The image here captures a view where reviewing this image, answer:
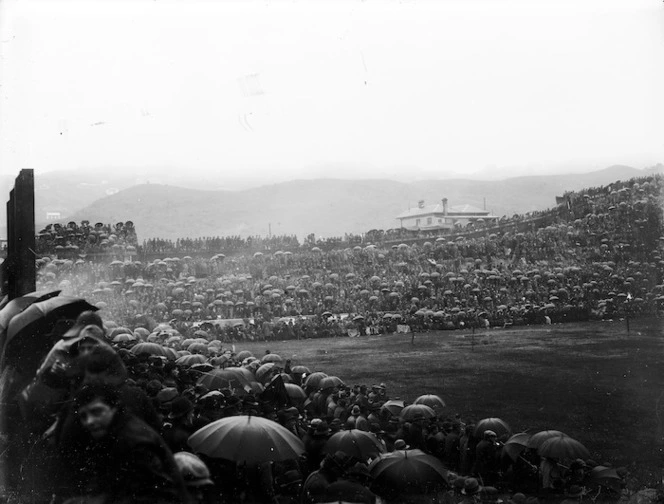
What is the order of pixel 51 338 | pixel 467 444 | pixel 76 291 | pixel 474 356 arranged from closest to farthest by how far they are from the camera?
1. pixel 51 338
2. pixel 467 444
3. pixel 474 356
4. pixel 76 291

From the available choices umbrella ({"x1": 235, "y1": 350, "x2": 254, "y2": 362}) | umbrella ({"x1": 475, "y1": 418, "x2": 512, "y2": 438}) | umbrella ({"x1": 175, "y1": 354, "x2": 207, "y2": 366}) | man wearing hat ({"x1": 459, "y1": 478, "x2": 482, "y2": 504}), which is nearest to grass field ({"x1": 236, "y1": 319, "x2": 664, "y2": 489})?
umbrella ({"x1": 235, "y1": 350, "x2": 254, "y2": 362})

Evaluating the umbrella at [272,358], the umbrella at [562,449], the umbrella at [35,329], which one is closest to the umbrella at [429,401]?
the umbrella at [562,449]

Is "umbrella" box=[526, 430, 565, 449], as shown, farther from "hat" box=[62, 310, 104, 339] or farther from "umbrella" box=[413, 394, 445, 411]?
"hat" box=[62, 310, 104, 339]

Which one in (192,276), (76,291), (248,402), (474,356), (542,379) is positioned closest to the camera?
(248,402)

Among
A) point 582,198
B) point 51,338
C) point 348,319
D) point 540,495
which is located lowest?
point 540,495

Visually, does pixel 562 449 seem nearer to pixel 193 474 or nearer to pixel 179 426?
pixel 179 426

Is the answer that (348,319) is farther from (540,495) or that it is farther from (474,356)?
(540,495)

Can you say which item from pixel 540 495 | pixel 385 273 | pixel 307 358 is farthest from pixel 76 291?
pixel 540 495
